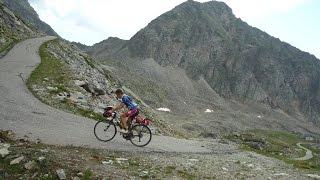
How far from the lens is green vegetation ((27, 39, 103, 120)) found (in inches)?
1423

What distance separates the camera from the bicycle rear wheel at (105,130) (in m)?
24.9

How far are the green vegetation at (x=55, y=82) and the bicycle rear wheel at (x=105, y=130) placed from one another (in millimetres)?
10438

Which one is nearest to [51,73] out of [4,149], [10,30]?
[4,149]

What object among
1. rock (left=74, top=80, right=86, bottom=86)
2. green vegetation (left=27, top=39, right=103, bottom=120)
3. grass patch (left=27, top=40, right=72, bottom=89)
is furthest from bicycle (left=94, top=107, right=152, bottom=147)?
rock (left=74, top=80, right=86, bottom=86)

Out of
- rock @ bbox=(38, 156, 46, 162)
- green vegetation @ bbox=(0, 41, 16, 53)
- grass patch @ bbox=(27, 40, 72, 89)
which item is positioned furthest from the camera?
green vegetation @ bbox=(0, 41, 16, 53)

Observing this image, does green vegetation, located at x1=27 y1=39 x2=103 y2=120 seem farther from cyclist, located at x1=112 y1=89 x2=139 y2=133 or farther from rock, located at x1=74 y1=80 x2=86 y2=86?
cyclist, located at x1=112 y1=89 x2=139 y2=133

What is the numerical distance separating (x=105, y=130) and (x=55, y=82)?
20.4 metres

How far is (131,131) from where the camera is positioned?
24.7 metres

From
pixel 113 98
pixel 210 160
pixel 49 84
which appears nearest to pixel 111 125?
pixel 210 160

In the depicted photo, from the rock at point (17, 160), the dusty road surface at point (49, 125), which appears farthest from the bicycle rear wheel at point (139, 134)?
the rock at point (17, 160)

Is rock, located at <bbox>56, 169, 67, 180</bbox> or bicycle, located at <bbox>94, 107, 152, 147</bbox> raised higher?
bicycle, located at <bbox>94, 107, 152, 147</bbox>

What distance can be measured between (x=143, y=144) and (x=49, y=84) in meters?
20.2

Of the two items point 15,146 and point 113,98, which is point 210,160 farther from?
point 113,98

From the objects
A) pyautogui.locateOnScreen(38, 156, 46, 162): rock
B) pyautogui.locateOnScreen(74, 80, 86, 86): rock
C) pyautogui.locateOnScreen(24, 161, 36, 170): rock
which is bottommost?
pyautogui.locateOnScreen(24, 161, 36, 170): rock
